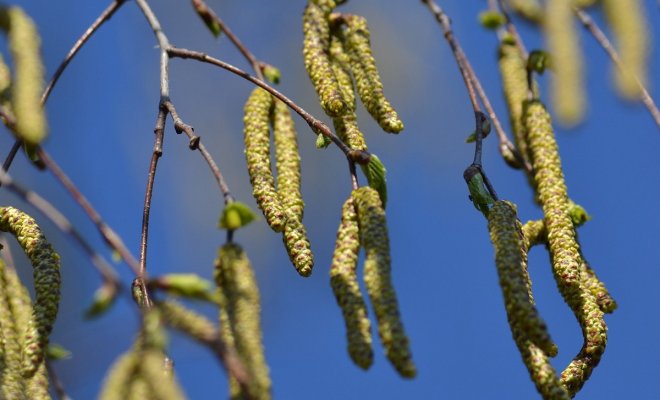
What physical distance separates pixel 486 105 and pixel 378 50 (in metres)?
4.06

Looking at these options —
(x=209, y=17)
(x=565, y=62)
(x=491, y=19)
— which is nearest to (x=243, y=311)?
(x=565, y=62)

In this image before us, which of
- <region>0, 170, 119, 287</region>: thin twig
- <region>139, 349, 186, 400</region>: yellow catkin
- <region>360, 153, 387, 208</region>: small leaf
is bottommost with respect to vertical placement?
<region>139, 349, 186, 400</region>: yellow catkin

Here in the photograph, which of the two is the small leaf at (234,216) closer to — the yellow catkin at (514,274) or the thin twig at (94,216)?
the thin twig at (94,216)

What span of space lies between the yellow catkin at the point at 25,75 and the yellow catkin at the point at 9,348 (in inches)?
16.3

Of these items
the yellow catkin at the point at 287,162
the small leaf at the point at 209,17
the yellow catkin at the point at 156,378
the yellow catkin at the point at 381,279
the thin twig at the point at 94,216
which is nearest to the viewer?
the yellow catkin at the point at 156,378

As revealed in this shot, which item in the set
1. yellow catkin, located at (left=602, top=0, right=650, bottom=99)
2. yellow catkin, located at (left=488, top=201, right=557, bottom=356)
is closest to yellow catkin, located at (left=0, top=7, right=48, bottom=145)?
yellow catkin, located at (left=488, top=201, right=557, bottom=356)

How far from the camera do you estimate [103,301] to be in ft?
5.05

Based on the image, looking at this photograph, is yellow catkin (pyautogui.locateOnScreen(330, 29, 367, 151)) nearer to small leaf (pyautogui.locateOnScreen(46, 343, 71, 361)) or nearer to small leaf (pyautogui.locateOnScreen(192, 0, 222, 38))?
small leaf (pyautogui.locateOnScreen(192, 0, 222, 38))

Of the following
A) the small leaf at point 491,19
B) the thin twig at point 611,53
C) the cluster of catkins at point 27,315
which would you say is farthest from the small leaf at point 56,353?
the small leaf at point 491,19

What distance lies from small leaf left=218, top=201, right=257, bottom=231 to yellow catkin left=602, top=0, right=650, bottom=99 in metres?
1.04

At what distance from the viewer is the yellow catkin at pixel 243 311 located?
64.1 inches

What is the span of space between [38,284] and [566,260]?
115 cm

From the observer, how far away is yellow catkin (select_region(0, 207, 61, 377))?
1871 mm

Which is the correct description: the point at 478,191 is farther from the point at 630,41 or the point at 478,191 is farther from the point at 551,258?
the point at 630,41
